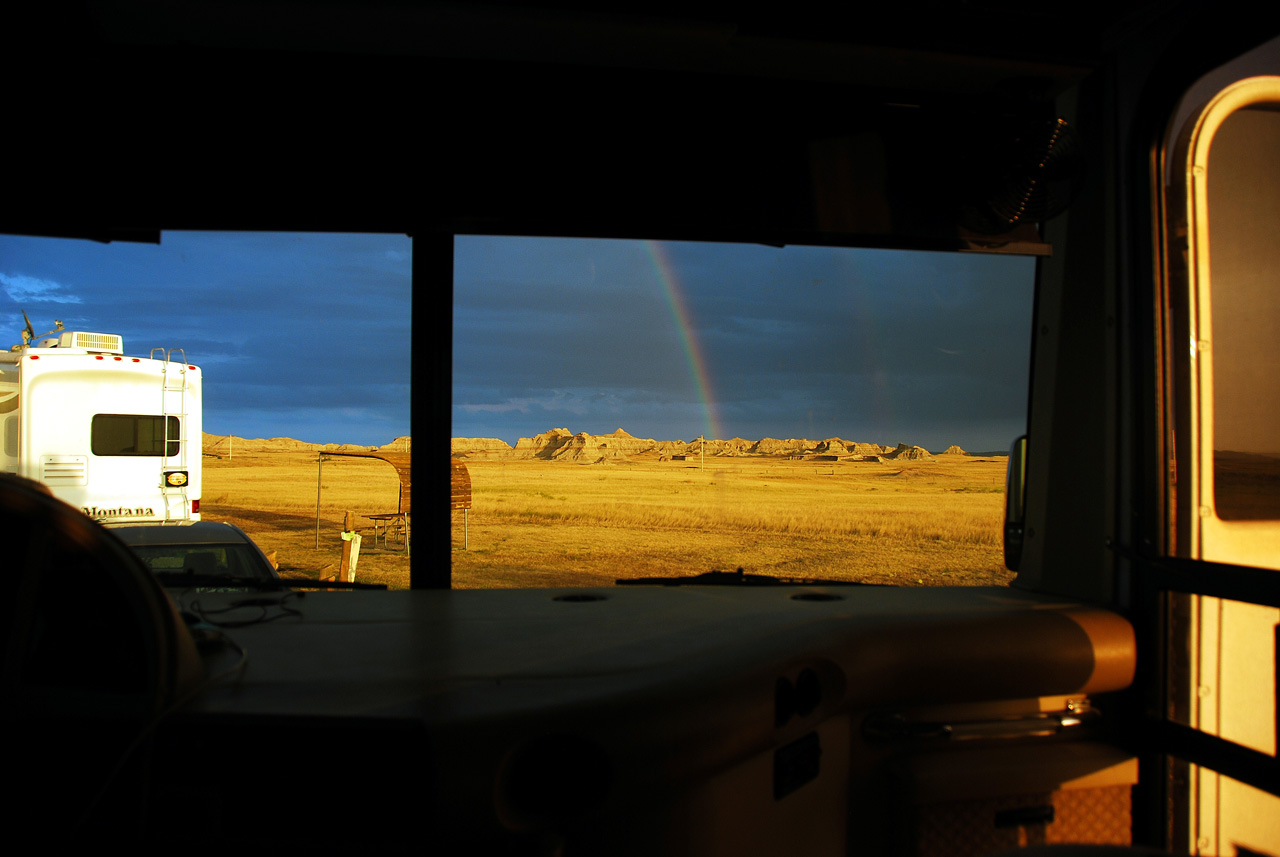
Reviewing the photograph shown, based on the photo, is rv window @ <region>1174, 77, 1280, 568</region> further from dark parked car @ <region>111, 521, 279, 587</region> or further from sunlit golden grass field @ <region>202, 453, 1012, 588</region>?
dark parked car @ <region>111, 521, 279, 587</region>

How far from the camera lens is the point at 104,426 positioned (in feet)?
21.6

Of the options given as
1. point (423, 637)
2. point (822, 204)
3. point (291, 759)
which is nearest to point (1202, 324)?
point (822, 204)

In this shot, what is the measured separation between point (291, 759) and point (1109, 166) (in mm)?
2406

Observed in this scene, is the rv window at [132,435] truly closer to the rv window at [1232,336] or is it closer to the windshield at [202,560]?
the windshield at [202,560]

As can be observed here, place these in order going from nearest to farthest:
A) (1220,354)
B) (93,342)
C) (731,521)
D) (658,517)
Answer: (1220,354), (93,342), (658,517), (731,521)

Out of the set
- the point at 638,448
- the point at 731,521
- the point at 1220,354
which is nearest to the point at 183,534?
the point at 1220,354

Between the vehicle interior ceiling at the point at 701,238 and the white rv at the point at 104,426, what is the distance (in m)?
4.85

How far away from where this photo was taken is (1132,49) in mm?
2082

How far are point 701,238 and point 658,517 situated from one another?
36749mm

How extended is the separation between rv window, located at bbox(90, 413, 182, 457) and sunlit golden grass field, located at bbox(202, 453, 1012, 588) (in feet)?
11.2

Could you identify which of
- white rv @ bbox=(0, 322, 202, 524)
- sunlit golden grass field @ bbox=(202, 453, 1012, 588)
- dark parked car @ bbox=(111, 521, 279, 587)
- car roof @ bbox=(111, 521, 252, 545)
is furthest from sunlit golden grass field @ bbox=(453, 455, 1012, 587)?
white rv @ bbox=(0, 322, 202, 524)

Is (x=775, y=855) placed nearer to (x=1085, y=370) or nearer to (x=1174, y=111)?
(x=1085, y=370)

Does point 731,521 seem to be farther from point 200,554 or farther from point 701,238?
point 701,238

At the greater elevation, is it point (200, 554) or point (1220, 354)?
point (1220, 354)
